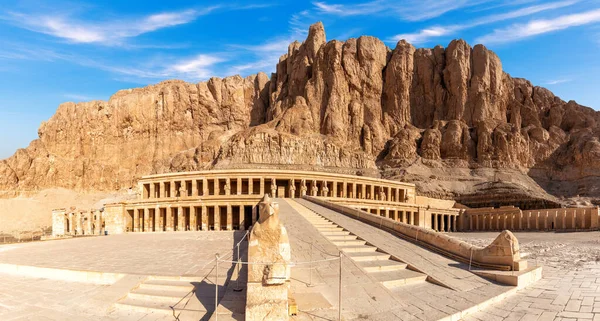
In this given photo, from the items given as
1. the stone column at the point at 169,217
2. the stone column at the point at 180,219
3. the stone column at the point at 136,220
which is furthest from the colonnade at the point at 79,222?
the stone column at the point at 180,219

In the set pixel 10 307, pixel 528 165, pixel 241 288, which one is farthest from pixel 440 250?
pixel 528 165

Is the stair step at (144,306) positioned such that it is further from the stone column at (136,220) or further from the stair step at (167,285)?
the stone column at (136,220)

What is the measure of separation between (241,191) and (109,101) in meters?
89.5

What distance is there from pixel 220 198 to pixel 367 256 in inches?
967

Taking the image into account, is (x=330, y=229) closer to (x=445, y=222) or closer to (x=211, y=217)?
(x=211, y=217)

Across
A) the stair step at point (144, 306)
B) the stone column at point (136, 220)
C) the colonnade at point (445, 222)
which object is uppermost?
the stair step at point (144, 306)

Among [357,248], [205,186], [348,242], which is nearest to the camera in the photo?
[357,248]

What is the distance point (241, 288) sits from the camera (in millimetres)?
8734

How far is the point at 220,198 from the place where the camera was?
1379 inches

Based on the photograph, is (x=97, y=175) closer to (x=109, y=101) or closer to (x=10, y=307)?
(x=109, y=101)

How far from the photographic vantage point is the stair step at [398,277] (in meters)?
9.90

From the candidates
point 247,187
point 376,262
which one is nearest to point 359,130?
point 247,187

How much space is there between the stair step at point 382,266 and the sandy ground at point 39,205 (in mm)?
80571

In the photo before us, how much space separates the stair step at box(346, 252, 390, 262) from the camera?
1183 cm
